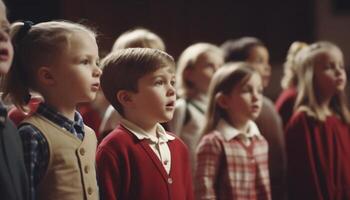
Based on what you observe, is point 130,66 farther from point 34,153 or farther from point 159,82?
point 34,153

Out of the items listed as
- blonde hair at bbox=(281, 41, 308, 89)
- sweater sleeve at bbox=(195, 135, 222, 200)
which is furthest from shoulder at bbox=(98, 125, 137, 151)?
blonde hair at bbox=(281, 41, 308, 89)

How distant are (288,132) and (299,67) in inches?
14.6

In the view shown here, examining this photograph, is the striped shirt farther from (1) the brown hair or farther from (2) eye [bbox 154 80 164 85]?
(1) the brown hair

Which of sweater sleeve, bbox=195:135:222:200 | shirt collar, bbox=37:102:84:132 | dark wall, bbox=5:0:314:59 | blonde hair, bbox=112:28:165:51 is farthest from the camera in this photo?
dark wall, bbox=5:0:314:59

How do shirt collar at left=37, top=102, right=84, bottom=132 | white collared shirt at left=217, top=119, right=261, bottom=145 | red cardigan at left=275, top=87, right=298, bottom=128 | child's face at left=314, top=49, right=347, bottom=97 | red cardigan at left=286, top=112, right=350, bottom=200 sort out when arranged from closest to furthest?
shirt collar at left=37, top=102, right=84, bottom=132 → white collared shirt at left=217, top=119, right=261, bottom=145 → red cardigan at left=286, top=112, right=350, bottom=200 → child's face at left=314, top=49, right=347, bottom=97 → red cardigan at left=275, top=87, right=298, bottom=128

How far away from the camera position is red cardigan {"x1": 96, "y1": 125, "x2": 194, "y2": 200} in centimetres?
192

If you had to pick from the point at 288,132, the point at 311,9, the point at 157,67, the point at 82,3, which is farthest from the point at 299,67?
the point at 311,9

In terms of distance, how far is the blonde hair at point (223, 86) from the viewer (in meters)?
2.70

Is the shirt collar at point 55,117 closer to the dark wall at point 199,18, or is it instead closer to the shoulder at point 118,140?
the shoulder at point 118,140

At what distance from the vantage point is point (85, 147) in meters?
1.80

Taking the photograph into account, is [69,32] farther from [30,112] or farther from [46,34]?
[30,112]

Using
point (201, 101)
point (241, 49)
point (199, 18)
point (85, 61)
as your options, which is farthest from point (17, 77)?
point (199, 18)

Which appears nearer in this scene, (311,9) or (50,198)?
(50,198)

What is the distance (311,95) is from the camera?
3043mm
